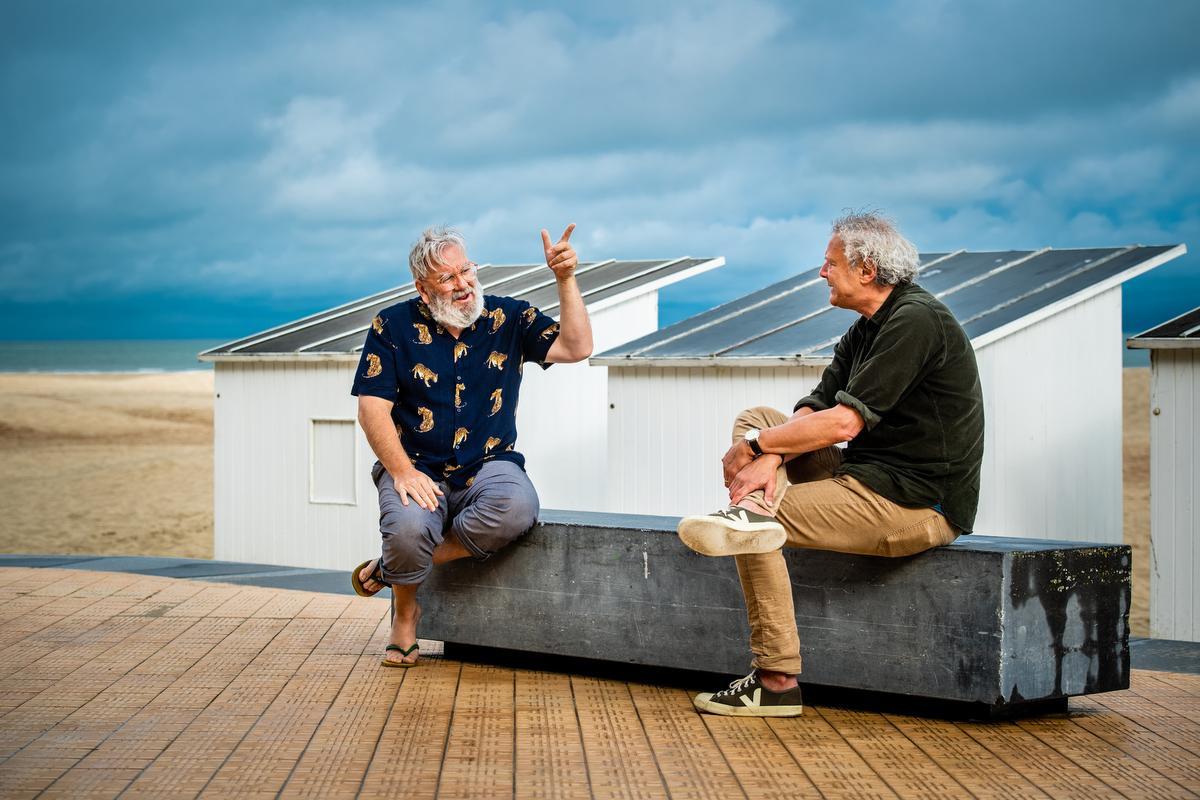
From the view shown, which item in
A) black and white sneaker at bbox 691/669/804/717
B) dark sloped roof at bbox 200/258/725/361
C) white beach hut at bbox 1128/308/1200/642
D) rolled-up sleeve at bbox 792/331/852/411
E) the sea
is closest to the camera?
black and white sneaker at bbox 691/669/804/717

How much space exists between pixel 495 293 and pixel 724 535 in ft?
37.4

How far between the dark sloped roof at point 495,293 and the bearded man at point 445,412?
767 centimetres

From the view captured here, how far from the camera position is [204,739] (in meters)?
4.38

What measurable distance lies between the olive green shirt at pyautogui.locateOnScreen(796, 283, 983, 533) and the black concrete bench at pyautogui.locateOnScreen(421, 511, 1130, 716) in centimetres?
24

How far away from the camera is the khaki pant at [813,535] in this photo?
4.62 m

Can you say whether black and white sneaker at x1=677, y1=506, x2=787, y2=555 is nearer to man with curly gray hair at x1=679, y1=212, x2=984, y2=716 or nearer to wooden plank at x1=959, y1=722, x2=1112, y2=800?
man with curly gray hair at x1=679, y1=212, x2=984, y2=716

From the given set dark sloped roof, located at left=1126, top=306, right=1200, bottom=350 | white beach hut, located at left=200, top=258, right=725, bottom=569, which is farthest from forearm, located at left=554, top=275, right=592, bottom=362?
white beach hut, located at left=200, top=258, right=725, bottom=569

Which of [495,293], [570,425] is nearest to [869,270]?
[570,425]

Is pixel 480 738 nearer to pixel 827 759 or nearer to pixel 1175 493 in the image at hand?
pixel 827 759

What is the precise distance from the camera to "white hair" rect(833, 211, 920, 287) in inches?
185

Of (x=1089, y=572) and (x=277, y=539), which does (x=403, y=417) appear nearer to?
(x=1089, y=572)

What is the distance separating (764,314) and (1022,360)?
287 cm

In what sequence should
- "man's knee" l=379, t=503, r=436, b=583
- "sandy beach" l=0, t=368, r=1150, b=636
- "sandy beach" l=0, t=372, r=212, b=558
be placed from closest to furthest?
"man's knee" l=379, t=503, r=436, b=583, "sandy beach" l=0, t=368, r=1150, b=636, "sandy beach" l=0, t=372, r=212, b=558

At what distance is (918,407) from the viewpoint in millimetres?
4633
